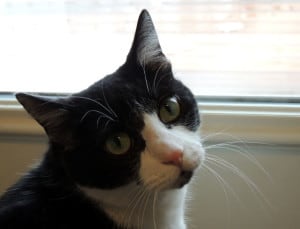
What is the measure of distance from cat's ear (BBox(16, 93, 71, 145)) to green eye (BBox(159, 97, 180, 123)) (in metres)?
0.17

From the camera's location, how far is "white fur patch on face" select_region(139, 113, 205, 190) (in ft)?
2.70

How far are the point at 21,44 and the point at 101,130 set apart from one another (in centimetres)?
66

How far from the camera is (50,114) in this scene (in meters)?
0.87

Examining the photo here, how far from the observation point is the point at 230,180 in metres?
1.21

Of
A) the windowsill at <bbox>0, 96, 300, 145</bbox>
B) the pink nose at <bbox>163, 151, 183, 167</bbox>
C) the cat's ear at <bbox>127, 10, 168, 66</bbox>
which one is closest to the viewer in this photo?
the pink nose at <bbox>163, 151, 183, 167</bbox>

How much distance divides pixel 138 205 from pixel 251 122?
38cm

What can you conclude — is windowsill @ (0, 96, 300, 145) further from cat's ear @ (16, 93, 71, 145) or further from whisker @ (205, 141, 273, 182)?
cat's ear @ (16, 93, 71, 145)

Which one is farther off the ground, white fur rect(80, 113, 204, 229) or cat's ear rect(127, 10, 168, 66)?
cat's ear rect(127, 10, 168, 66)

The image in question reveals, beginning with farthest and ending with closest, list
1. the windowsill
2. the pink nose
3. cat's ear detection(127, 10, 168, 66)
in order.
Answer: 1. the windowsill
2. cat's ear detection(127, 10, 168, 66)
3. the pink nose

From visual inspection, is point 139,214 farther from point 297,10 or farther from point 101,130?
point 297,10

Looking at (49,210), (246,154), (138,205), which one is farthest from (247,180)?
(49,210)

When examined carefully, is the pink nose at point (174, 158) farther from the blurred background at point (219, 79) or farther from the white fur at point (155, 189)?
the blurred background at point (219, 79)

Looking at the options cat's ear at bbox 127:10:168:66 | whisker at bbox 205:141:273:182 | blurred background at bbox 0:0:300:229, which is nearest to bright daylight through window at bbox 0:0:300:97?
blurred background at bbox 0:0:300:229

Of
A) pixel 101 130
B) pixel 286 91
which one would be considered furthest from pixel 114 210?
pixel 286 91
